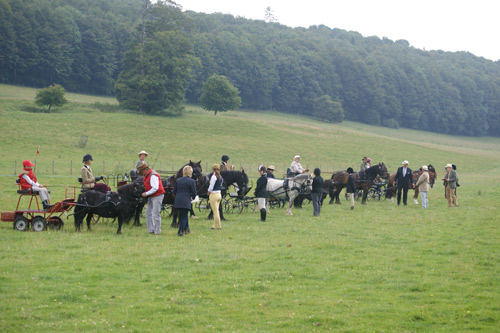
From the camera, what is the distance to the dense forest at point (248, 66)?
7550 centimetres

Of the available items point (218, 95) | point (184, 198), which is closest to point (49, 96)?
point (218, 95)

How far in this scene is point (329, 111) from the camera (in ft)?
334

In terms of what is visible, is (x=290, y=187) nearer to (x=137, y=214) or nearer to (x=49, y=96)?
(x=137, y=214)

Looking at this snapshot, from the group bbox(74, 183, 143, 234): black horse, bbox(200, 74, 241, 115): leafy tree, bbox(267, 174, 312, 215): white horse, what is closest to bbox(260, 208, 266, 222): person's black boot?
bbox(267, 174, 312, 215): white horse

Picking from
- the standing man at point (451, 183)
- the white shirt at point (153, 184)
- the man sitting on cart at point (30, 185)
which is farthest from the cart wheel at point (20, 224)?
the standing man at point (451, 183)

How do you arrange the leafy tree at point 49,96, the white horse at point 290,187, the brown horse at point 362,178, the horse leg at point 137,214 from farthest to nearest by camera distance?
1. the leafy tree at point 49,96
2. the brown horse at point 362,178
3. the white horse at point 290,187
4. the horse leg at point 137,214

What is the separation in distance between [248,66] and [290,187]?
90.3 m

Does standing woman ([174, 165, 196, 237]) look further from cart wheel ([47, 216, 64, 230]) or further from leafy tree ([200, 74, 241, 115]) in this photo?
leafy tree ([200, 74, 241, 115])

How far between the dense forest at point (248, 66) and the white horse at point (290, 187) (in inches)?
1848

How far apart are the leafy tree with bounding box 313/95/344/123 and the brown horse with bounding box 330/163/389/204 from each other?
79736 millimetres

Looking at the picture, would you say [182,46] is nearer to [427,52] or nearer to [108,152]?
[108,152]

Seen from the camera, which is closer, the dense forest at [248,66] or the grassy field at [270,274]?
the grassy field at [270,274]

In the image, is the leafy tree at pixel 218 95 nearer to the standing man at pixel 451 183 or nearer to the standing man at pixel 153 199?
the standing man at pixel 451 183

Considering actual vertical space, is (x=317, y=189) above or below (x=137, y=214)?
above
